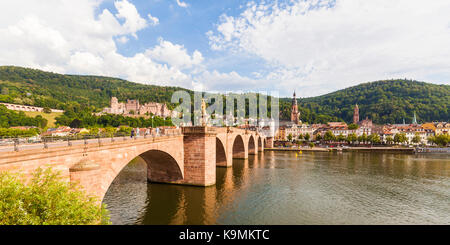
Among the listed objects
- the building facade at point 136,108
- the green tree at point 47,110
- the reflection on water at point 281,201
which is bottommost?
the reflection on water at point 281,201

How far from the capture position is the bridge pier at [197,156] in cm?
2750

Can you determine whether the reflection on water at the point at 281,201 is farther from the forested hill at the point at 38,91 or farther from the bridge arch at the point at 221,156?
the forested hill at the point at 38,91

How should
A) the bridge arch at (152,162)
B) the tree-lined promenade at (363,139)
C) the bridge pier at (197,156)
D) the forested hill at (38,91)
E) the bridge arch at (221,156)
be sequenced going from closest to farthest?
the bridge arch at (152,162), the bridge pier at (197,156), the bridge arch at (221,156), the tree-lined promenade at (363,139), the forested hill at (38,91)

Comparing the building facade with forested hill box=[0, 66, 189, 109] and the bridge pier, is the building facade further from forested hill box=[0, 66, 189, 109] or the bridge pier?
the bridge pier

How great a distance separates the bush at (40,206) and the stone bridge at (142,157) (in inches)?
57.9

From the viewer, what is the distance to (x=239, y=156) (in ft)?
186

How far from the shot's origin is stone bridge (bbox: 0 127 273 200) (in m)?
11.1

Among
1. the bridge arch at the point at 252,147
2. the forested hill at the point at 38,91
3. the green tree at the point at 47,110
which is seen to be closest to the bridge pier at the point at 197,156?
the bridge arch at the point at 252,147

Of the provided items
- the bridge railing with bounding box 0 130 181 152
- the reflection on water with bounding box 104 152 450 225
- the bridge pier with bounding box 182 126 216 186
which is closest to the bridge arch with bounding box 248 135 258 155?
the reflection on water with bounding box 104 152 450 225

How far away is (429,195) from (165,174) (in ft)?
101

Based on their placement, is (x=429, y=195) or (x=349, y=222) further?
(x=429, y=195)

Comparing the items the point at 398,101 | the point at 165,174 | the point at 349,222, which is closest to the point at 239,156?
the point at 165,174

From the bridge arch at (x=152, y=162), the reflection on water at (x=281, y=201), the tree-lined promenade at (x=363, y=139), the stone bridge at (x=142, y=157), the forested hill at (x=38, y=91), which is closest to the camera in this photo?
the stone bridge at (x=142, y=157)
